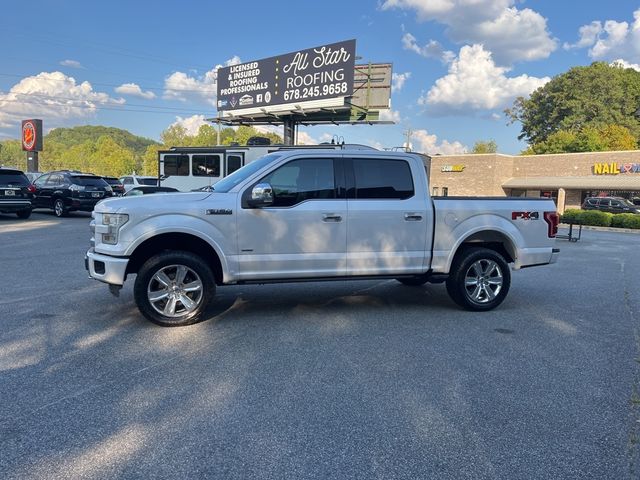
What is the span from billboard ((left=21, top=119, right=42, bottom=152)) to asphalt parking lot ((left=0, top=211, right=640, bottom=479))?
110 ft

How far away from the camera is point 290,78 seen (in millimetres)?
29312

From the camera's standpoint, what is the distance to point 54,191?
19.3 meters

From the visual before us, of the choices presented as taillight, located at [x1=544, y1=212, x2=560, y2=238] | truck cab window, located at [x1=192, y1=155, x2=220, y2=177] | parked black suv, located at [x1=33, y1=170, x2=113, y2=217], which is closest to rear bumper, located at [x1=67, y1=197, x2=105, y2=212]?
parked black suv, located at [x1=33, y1=170, x2=113, y2=217]

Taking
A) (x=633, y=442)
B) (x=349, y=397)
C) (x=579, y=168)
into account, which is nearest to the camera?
(x=633, y=442)

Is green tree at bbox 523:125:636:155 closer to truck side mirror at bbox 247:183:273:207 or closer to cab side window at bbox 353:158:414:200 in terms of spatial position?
cab side window at bbox 353:158:414:200

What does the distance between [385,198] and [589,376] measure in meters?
2.92

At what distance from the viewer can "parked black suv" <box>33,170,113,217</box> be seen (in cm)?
1866

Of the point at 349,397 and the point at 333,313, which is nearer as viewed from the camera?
the point at 349,397

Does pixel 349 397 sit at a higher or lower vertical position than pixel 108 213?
lower

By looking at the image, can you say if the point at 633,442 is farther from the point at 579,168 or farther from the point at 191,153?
the point at 579,168

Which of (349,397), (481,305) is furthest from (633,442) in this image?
(481,305)

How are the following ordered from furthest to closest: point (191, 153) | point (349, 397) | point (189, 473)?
point (191, 153) → point (349, 397) → point (189, 473)

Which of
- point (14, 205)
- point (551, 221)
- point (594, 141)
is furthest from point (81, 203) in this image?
point (594, 141)

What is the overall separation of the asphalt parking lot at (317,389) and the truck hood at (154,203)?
1316 millimetres
